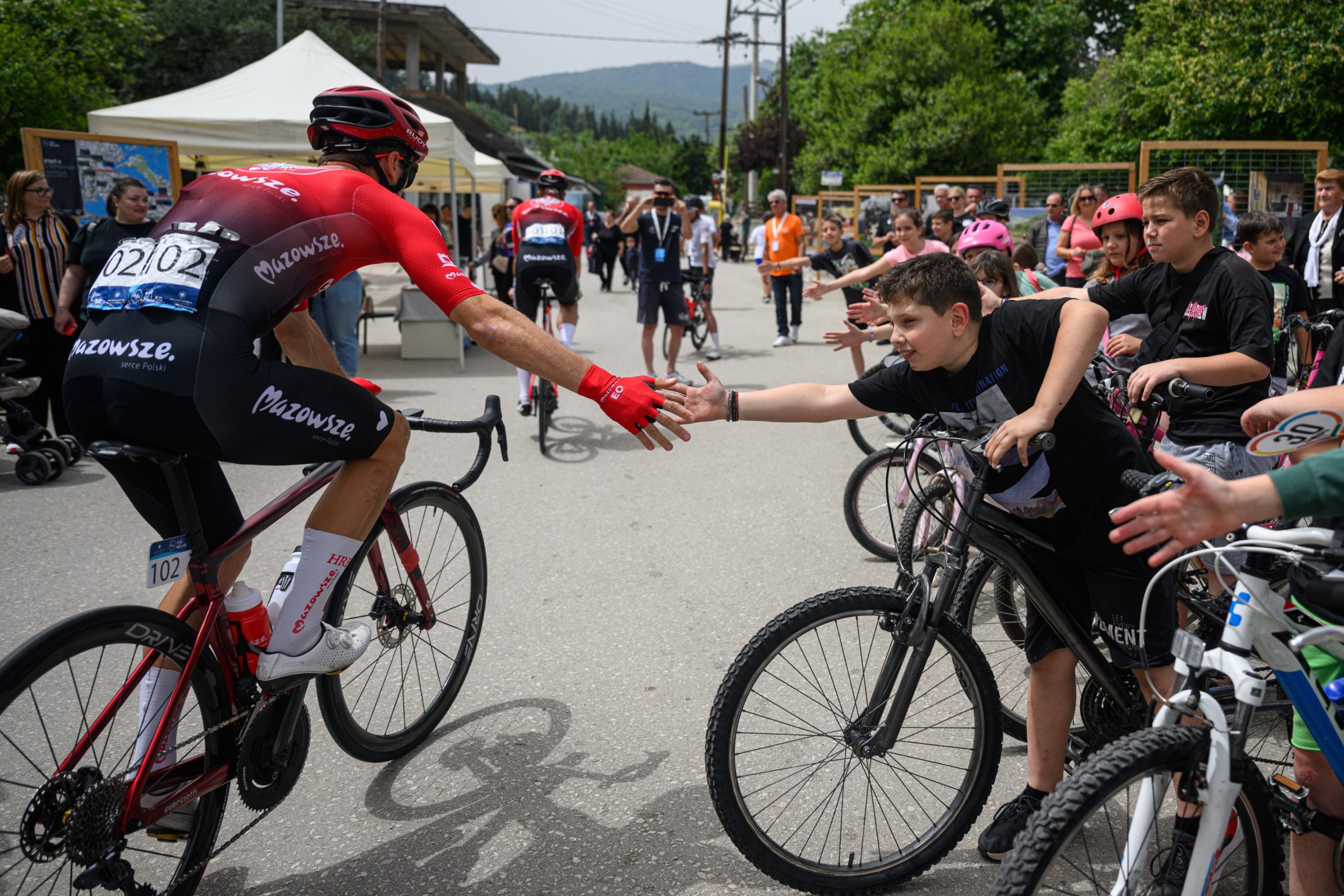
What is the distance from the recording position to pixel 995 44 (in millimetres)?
36000

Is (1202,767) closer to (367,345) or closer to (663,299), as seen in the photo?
(663,299)

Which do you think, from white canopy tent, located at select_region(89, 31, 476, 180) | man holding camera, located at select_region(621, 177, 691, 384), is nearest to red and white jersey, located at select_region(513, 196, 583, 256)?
man holding camera, located at select_region(621, 177, 691, 384)

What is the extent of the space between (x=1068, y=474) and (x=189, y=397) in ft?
7.56

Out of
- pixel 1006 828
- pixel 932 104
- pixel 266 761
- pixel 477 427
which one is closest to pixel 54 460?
pixel 477 427

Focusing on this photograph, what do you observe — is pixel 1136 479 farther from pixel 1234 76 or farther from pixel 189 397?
pixel 1234 76

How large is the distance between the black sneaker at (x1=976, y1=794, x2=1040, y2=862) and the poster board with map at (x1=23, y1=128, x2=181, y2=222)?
989cm

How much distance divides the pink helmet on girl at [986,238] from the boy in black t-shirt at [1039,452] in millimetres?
2831

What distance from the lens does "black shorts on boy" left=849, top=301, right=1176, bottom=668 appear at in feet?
9.31

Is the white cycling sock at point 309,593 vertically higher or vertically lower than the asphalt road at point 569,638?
higher

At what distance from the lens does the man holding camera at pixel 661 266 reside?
10883 millimetres

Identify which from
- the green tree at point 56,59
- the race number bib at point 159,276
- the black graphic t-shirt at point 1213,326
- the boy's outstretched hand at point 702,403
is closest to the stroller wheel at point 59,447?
the race number bib at point 159,276

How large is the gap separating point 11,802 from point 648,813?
5.64 ft

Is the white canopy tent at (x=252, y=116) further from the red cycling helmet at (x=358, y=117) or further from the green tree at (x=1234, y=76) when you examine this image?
the green tree at (x=1234, y=76)

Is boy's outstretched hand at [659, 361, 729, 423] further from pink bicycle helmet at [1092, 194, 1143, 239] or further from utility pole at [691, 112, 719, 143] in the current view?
utility pole at [691, 112, 719, 143]
